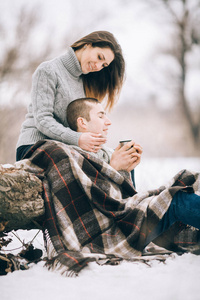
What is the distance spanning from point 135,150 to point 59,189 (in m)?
0.56

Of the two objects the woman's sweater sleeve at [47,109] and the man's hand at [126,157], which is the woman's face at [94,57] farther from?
the man's hand at [126,157]

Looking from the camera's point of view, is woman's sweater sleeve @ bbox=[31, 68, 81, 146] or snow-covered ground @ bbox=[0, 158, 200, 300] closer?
snow-covered ground @ bbox=[0, 158, 200, 300]

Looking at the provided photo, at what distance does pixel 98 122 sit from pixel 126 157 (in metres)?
0.30

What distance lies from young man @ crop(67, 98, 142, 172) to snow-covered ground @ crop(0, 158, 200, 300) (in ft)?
2.11

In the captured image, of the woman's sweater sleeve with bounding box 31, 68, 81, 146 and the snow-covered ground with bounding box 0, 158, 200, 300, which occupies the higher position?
the woman's sweater sleeve with bounding box 31, 68, 81, 146

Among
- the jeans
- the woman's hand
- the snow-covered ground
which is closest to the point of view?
the snow-covered ground

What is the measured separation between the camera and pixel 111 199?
1687 millimetres

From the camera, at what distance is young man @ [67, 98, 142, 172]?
1.99m

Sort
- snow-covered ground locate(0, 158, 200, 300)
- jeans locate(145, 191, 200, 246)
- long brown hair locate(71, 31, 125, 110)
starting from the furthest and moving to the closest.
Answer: long brown hair locate(71, 31, 125, 110), jeans locate(145, 191, 200, 246), snow-covered ground locate(0, 158, 200, 300)

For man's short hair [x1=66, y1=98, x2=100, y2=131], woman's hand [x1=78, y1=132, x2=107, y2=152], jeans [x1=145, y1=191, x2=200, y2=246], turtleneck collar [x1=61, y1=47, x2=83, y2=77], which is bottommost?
jeans [x1=145, y1=191, x2=200, y2=246]

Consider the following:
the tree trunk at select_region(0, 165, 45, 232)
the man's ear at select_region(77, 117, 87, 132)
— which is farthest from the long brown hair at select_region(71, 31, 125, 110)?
the tree trunk at select_region(0, 165, 45, 232)

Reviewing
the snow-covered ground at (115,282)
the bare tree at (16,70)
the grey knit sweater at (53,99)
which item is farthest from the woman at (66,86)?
the bare tree at (16,70)

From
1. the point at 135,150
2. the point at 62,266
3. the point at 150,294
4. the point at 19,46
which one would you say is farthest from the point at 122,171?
the point at 19,46

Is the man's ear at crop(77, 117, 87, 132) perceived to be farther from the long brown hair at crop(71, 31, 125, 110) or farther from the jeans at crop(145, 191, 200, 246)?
the jeans at crop(145, 191, 200, 246)
